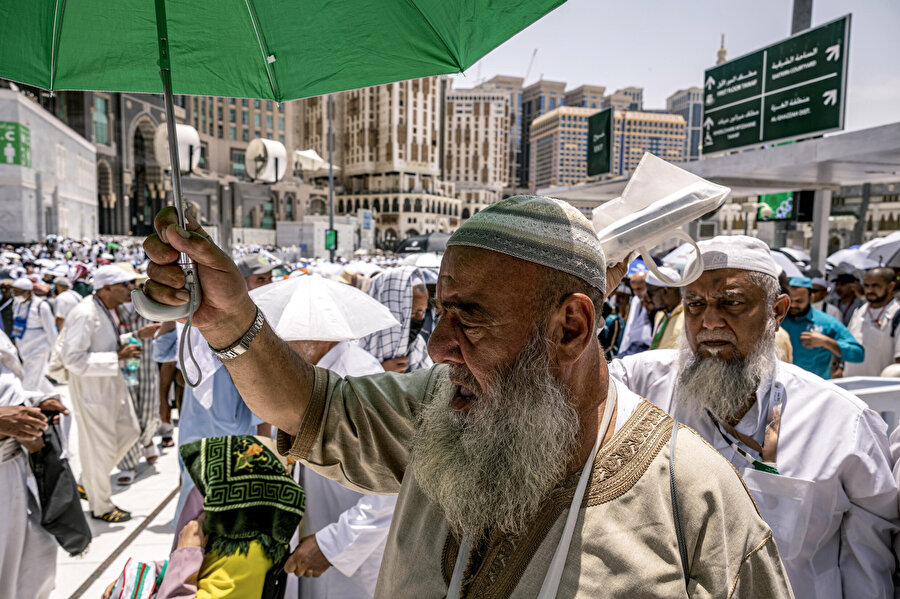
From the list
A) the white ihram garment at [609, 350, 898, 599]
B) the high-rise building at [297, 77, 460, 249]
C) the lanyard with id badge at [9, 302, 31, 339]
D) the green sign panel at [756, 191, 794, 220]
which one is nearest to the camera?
the white ihram garment at [609, 350, 898, 599]

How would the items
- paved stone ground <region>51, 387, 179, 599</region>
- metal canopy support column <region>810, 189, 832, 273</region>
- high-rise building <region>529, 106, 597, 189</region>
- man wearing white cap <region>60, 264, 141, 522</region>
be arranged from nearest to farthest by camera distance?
paved stone ground <region>51, 387, 179, 599</region>, man wearing white cap <region>60, 264, 141, 522</region>, metal canopy support column <region>810, 189, 832, 273</region>, high-rise building <region>529, 106, 597, 189</region>

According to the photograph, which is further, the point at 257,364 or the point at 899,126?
the point at 899,126

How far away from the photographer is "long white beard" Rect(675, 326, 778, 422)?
1.98 meters

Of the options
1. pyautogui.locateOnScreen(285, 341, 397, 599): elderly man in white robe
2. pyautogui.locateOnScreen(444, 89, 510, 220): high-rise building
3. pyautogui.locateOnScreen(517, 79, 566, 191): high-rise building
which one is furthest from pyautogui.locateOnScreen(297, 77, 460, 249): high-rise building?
pyautogui.locateOnScreen(285, 341, 397, 599): elderly man in white robe

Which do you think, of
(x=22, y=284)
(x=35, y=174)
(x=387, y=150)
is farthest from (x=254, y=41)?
(x=387, y=150)

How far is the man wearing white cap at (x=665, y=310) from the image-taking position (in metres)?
4.10

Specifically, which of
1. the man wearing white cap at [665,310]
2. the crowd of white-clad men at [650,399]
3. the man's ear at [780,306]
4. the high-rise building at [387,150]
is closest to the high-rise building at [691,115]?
the high-rise building at [387,150]

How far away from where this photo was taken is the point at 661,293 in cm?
545

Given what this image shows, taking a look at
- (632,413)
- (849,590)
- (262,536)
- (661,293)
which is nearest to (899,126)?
(661,293)

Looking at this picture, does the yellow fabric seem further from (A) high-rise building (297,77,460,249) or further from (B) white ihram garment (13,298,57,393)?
(A) high-rise building (297,77,460,249)

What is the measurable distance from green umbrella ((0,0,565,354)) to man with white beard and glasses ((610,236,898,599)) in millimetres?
1275

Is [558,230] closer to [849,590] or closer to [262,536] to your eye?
[849,590]

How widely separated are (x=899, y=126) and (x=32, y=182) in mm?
32347

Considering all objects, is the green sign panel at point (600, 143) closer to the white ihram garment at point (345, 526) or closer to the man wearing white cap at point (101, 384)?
the man wearing white cap at point (101, 384)
